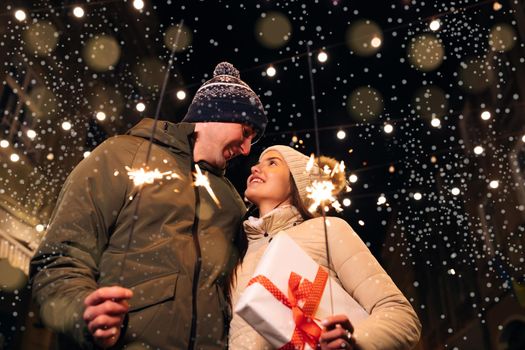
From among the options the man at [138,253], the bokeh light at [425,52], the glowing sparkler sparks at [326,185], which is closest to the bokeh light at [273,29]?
the bokeh light at [425,52]

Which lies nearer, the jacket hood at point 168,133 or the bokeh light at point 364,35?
the jacket hood at point 168,133

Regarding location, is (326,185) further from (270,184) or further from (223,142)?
(223,142)

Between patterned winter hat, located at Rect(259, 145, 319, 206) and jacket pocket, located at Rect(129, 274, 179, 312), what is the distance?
4.22ft

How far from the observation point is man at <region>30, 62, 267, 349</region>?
1597mm

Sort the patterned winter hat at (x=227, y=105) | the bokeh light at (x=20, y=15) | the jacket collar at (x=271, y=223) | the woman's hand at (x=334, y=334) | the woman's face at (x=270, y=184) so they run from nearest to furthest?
1. the woman's hand at (x=334, y=334)
2. the jacket collar at (x=271, y=223)
3. the woman's face at (x=270, y=184)
4. the patterned winter hat at (x=227, y=105)
5. the bokeh light at (x=20, y=15)

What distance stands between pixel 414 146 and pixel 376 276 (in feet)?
26.5

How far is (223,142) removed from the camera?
2.87 meters

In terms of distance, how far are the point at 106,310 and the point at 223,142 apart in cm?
162

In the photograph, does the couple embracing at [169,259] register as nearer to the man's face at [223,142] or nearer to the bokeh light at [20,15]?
the man's face at [223,142]

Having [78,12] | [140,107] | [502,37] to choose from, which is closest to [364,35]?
[502,37]

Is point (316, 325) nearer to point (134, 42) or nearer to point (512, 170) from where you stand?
point (512, 170)

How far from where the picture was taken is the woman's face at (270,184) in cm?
289

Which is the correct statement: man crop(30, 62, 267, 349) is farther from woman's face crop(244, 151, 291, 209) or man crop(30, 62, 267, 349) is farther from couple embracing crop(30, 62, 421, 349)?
woman's face crop(244, 151, 291, 209)

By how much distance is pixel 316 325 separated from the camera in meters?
1.79
